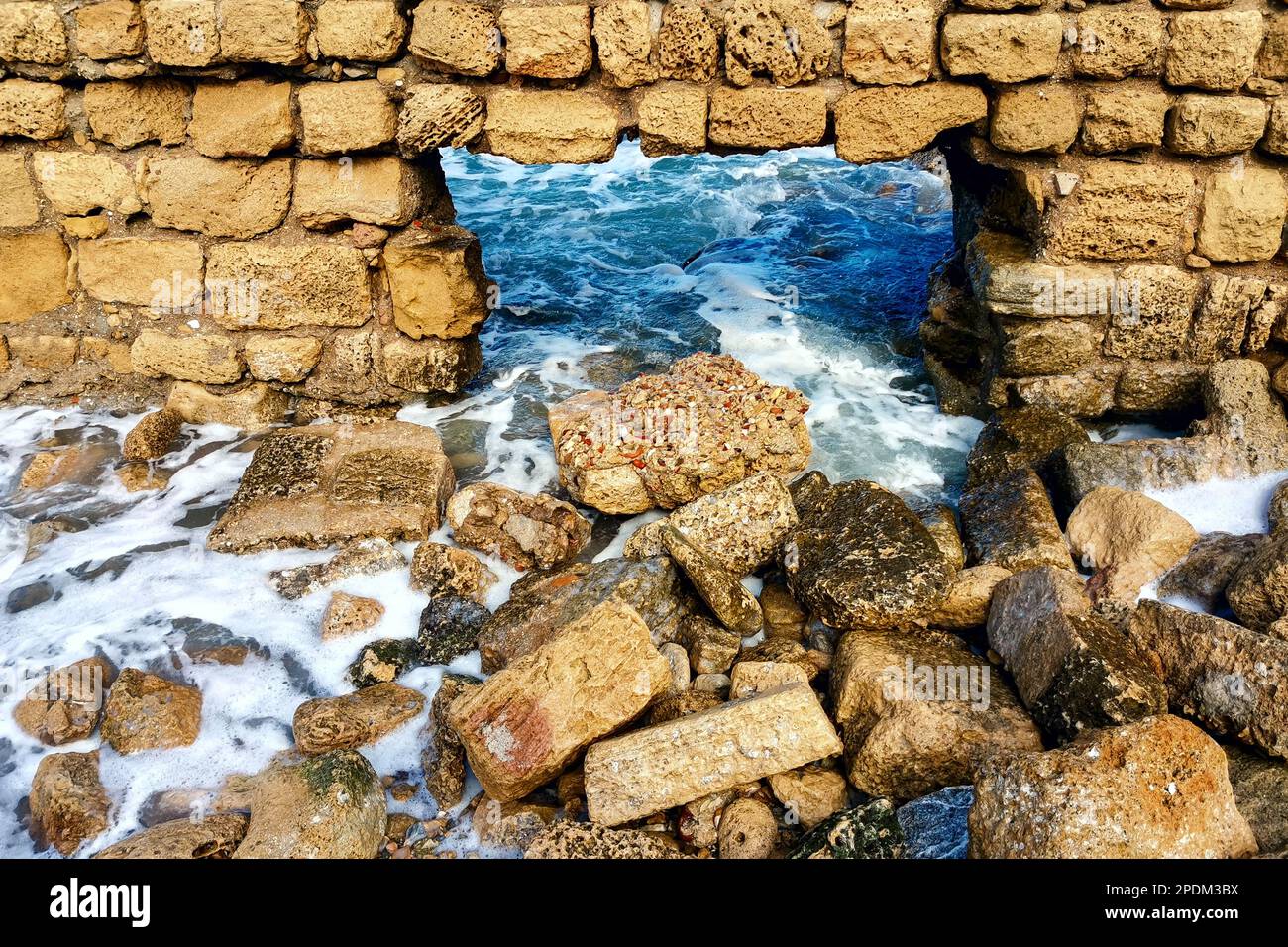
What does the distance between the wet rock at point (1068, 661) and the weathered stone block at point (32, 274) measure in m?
4.95

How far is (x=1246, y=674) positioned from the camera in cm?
296

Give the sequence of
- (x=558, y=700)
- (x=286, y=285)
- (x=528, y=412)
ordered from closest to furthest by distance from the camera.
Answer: (x=558, y=700), (x=286, y=285), (x=528, y=412)

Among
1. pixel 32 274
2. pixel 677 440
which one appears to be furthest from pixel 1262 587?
pixel 32 274

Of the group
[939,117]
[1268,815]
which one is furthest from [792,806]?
[939,117]

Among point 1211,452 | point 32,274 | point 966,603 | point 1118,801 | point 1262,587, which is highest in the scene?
point 32,274

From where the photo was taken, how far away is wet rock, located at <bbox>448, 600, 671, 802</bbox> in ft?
10.0

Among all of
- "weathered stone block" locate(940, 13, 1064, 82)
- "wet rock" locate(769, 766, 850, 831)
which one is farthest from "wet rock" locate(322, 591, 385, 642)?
"weathered stone block" locate(940, 13, 1064, 82)

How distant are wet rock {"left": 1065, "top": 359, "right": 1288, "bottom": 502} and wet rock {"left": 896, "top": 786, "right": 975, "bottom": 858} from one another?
1877 mm

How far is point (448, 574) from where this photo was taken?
13.4 feet

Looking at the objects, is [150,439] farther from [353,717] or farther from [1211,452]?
[1211,452]

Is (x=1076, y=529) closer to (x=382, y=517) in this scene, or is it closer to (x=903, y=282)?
(x=382, y=517)

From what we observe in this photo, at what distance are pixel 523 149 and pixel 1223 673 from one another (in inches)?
142

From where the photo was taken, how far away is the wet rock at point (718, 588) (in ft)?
12.3

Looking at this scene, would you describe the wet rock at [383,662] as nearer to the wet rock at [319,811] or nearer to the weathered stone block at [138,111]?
the wet rock at [319,811]
